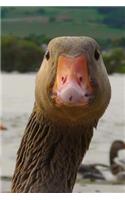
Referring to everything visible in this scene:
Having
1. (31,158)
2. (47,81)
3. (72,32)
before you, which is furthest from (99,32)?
(47,81)

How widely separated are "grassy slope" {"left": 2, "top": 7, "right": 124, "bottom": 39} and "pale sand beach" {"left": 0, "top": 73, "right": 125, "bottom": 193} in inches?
9.2

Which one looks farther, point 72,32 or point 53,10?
point 53,10

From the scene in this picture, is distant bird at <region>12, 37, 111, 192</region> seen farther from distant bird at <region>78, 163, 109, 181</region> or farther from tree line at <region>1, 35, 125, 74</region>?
distant bird at <region>78, 163, 109, 181</region>

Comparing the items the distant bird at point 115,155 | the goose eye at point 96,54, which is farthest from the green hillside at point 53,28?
the goose eye at point 96,54

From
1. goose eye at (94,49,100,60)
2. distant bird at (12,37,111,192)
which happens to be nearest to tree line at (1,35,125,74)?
distant bird at (12,37,111,192)

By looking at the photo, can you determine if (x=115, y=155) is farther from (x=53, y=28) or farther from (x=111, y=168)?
(x=53, y=28)

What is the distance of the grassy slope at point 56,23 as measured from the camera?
281cm

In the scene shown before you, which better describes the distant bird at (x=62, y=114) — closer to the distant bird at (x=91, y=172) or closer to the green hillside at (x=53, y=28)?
the green hillside at (x=53, y=28)

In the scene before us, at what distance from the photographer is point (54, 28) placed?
9.32 ft

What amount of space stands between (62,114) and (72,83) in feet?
0.44

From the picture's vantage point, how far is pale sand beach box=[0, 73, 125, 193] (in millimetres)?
→ 2804

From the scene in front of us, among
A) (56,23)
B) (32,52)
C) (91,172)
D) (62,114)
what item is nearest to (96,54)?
(62,114)
